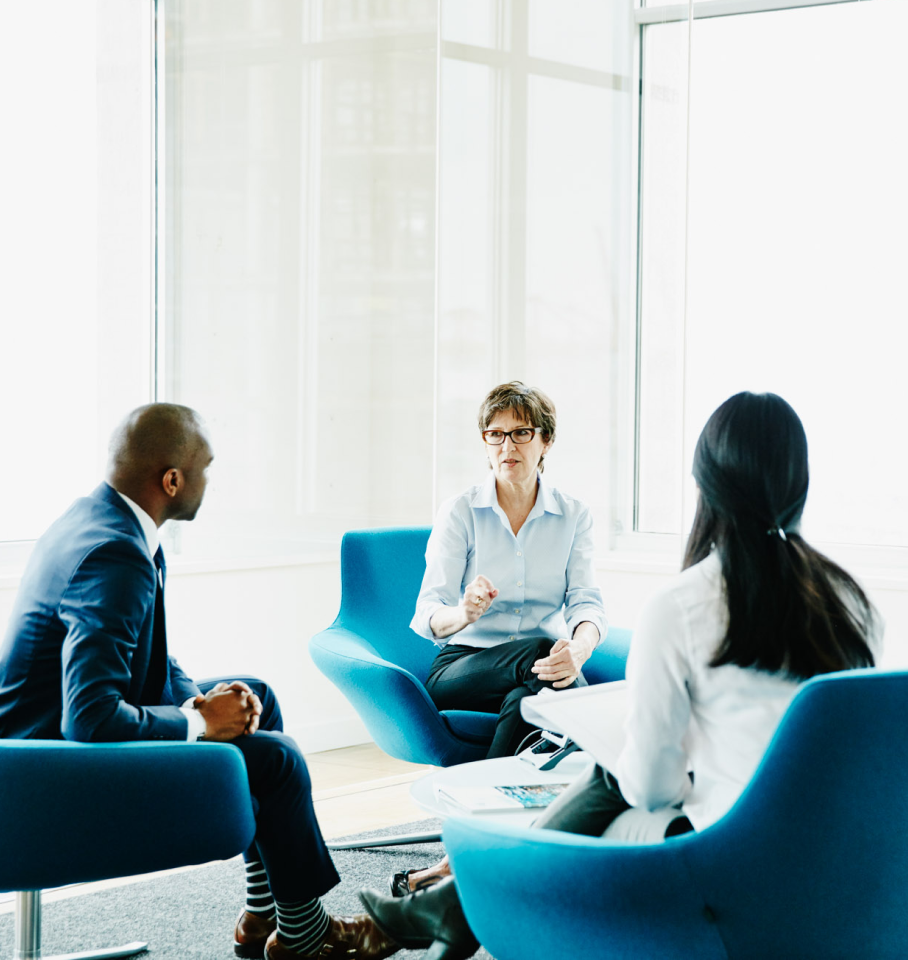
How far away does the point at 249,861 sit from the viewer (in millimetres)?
2498

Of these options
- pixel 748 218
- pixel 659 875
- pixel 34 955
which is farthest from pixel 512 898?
pixel 748 218

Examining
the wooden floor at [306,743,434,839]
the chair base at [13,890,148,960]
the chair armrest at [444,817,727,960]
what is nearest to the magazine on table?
the chair armrest at [444,817,727,960]

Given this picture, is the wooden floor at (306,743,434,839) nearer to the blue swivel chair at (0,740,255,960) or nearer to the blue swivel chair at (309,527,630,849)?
the blue swivel chair at (309,527,630,849)

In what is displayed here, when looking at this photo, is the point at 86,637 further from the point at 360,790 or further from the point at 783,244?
the point at 783,244

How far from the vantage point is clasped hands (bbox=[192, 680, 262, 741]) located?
219 centimetres

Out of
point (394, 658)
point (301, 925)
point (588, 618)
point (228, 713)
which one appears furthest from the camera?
point (394, 658)

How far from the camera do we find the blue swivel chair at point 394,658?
9.52 feet

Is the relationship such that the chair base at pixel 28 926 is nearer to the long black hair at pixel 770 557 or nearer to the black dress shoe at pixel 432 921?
the black dress shoe at pixel 432 921

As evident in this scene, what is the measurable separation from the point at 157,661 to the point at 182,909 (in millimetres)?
905

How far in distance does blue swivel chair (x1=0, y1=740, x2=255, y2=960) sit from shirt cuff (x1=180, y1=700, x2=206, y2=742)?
0.33ft

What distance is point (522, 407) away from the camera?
3105 mm

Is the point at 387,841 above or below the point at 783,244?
below

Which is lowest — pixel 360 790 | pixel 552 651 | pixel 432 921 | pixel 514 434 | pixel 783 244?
pixel 360 790

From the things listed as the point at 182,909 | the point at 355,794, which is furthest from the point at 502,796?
the point at 355,794
